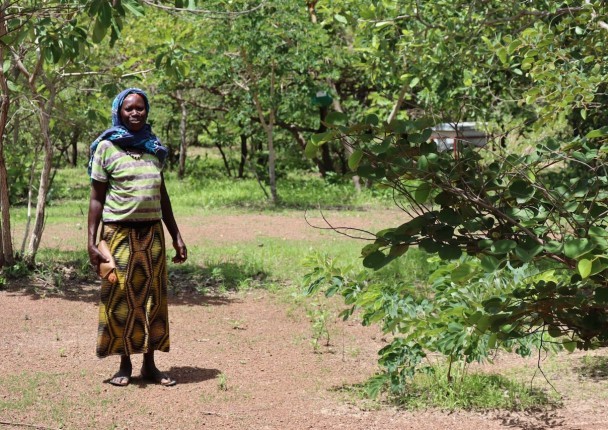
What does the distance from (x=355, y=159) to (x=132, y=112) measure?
9.23ft

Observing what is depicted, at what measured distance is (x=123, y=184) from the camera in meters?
5.49

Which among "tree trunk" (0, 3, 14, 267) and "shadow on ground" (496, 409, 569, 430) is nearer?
"shadow on ground" (496, 409, 569, 430)

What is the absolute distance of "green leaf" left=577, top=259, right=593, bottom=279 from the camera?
107 inches

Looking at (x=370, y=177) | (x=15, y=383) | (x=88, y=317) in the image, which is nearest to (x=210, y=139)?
(x=88, y=317)

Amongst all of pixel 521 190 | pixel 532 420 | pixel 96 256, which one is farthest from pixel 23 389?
pixel 521 190

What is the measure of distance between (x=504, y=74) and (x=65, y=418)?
1132 cm

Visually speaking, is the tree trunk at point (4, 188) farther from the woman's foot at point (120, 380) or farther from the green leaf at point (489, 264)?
the green leaf at point (489, 264)

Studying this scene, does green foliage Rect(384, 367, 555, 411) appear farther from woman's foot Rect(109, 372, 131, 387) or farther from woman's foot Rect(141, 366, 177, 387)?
woman's foot Rect(109, 372, 131, 387)

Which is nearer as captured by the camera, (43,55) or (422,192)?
(422,192)

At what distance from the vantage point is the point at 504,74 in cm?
1488

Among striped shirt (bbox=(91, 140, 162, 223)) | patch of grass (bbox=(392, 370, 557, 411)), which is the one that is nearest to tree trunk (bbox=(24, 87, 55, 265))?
striped shirt (bbox=(91, 140, 162, 223))

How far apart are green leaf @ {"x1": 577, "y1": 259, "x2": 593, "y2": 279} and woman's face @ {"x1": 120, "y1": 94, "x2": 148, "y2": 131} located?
3372 millimetres

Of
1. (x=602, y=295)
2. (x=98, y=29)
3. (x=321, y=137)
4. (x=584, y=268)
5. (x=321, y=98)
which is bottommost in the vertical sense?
(x=602, y=295)

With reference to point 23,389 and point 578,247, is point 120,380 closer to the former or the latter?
point 23,389
